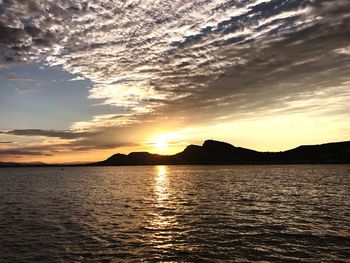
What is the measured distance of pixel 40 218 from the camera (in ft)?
149

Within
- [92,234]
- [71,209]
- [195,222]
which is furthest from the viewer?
[71,209]

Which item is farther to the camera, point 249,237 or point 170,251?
point 249,237

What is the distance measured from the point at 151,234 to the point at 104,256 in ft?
28.6

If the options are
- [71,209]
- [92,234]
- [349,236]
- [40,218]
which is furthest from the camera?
[71,209]

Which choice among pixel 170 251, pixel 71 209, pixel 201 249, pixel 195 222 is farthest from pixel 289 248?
pixel 71 209

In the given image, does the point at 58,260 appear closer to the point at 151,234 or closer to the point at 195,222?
the point at 151,234

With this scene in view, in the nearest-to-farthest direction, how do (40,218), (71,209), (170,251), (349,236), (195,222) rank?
(170,251) < (349,236) < (195,222) < (40,218) < (71,209)

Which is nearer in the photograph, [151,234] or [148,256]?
[148,256]

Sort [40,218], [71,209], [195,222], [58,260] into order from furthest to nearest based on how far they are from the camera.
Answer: [71,209] < [40,218] < [195,222] < [58,260]

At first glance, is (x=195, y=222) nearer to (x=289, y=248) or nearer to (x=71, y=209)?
(x=289, y=248)

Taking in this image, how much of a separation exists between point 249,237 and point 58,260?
17344 millimetres

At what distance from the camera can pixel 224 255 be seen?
2748cm

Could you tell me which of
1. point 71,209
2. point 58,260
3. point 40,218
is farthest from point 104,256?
point 71,209

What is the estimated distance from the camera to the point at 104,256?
89.8 ft
